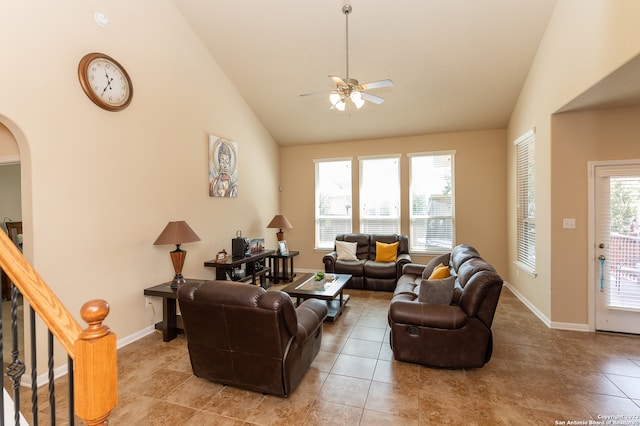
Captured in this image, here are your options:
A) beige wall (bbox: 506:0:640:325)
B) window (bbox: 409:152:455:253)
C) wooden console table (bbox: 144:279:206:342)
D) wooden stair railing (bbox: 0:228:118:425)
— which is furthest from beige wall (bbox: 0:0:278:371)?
beige wall (bbox: 506:0:640:325)

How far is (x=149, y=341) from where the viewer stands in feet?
12.1

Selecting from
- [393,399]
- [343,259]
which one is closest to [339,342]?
[393,399]

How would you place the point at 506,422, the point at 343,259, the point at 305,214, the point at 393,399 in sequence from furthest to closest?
the point at 305,214 < the point at 343,259 < the point at 393,399 < the point at 506,422

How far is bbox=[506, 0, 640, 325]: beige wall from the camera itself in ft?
8.60

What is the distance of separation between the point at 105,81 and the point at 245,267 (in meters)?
3.47

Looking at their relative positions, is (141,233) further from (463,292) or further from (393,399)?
(463,292)

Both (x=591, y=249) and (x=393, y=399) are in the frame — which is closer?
(x=393, y=399)

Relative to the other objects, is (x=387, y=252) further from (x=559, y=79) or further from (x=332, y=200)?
(x=559, y=79)

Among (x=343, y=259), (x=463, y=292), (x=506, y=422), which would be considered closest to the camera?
(x=506, y=422)

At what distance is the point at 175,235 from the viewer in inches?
148

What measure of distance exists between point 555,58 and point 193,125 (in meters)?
4.92

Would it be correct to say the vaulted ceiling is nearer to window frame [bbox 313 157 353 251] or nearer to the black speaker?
window frame [bbox 313 157 353 251]

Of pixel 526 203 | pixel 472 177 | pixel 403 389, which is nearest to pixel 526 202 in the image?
pixel 526 203

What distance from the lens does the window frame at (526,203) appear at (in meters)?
4.61
